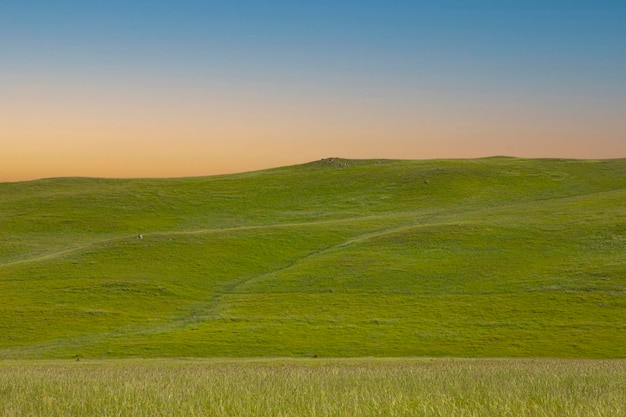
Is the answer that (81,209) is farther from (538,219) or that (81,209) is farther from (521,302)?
(521,302)

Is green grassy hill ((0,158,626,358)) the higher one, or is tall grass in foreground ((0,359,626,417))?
tall grass in foreground ((0,359,626,417))

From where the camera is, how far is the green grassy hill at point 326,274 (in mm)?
49225

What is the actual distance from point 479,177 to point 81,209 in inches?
2384

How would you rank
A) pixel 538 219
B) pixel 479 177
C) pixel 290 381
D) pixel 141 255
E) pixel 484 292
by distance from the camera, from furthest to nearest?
pixel 479 177 < pixel 538 219 < pixel 141 255 < pixel 484 292 < pixel 290 381

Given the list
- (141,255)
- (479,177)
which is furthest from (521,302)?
(479,177)

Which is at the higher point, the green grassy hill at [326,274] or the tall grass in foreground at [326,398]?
the tall grass in foreground at [326,398]

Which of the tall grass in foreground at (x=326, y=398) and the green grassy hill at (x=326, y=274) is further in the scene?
the green grassy hill at (x=326, y=274)

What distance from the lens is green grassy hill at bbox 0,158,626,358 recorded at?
4923cm

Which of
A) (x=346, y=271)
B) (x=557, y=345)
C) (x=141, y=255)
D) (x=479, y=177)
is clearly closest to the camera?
(x=557, y=345)

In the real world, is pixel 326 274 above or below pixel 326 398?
below

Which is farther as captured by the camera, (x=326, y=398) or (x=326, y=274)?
(x=326, y=274)

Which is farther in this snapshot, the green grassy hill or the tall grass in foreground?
the green grassy hill

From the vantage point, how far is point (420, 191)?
11506 cm

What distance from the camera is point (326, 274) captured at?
66562mm
